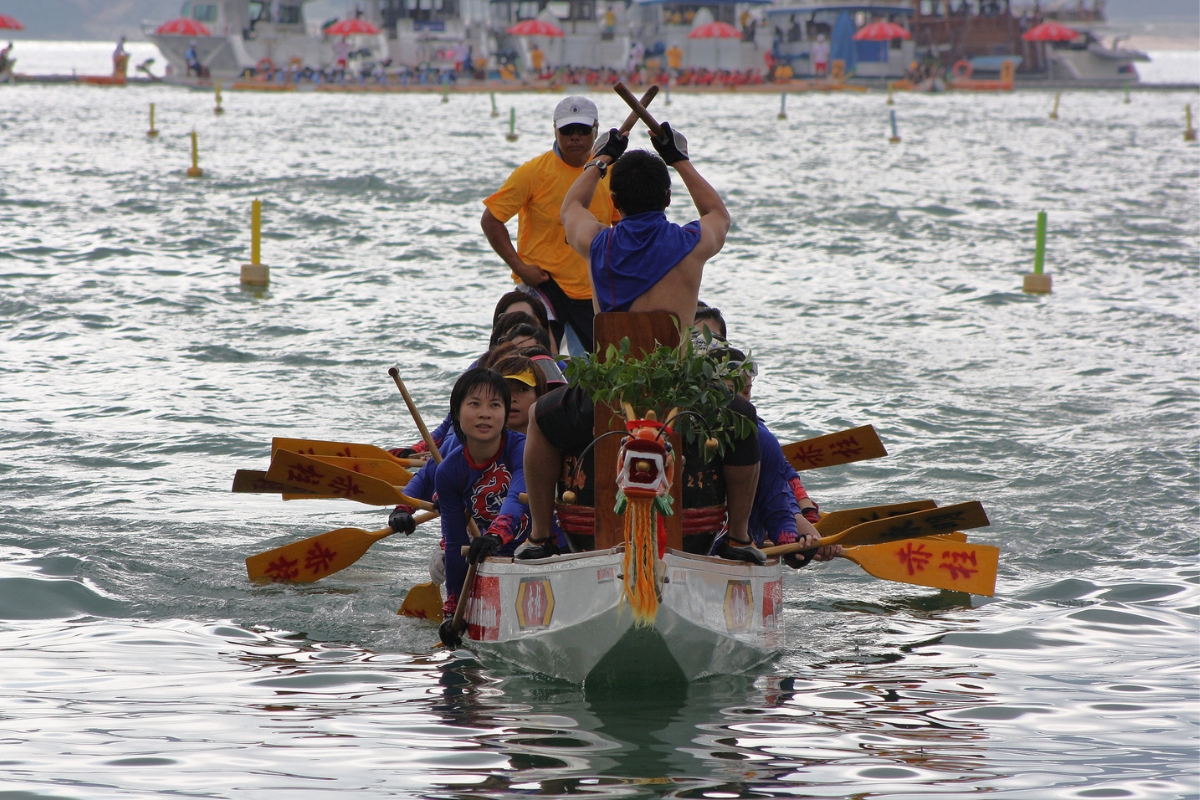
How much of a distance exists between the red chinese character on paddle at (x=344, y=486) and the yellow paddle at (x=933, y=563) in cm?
264

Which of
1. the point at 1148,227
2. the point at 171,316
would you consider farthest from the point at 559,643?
the point at 1148,227

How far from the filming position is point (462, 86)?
77312 millimetres

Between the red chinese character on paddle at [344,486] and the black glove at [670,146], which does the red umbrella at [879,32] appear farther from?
the black glove at [670,146]

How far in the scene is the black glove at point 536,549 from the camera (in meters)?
5.60

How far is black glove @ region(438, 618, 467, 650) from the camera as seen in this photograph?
19.9 ft

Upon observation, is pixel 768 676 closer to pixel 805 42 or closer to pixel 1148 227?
pixel 1148 227

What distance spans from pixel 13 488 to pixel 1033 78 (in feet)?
280

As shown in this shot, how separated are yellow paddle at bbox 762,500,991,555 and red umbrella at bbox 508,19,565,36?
7372 cm

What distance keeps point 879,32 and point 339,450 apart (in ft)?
249

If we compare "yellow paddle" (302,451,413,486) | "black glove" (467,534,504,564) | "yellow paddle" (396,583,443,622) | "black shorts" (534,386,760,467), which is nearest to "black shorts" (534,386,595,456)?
"black shorts" (534,386,760,467)

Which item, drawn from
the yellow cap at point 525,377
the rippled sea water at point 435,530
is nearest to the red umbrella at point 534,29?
the rippled sea water at point 435,530

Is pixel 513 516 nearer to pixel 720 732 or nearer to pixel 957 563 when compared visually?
pixel 720 732

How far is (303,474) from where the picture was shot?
7273mm

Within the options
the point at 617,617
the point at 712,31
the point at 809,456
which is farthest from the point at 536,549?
the point at 712,31
